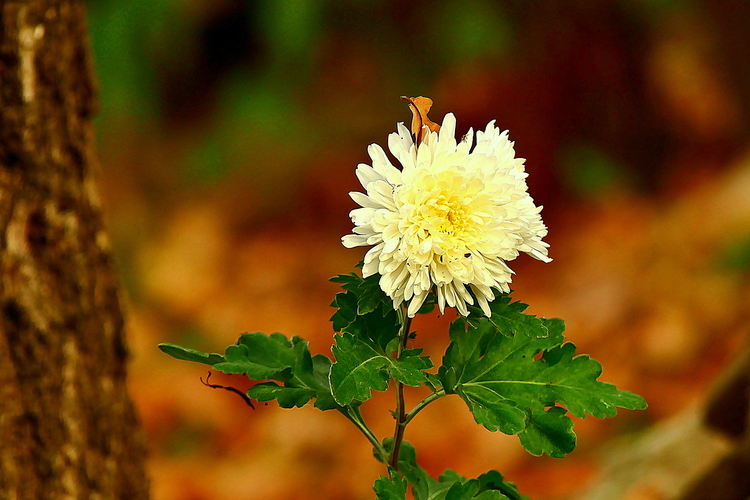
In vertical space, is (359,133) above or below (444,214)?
above

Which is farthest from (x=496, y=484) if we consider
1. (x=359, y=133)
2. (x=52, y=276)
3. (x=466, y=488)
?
(x=359, y=133)

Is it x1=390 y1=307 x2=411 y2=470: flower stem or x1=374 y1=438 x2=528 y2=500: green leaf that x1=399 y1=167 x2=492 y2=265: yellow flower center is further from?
x1=374 y1=438 x2=528 y2=500: green leaf

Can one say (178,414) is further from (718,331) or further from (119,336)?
(718,331)

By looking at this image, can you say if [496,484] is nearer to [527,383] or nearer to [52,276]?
[527,383]

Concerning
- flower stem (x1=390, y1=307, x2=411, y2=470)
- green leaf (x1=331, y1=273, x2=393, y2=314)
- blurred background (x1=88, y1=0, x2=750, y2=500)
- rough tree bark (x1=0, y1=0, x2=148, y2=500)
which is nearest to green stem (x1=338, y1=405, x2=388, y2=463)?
flower stem (x1=390, y1=307, x2=411, y2=470)

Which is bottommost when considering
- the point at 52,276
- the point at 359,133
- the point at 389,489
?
the point at 389,489

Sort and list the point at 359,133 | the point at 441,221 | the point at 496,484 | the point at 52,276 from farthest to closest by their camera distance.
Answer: the point at 359,133 → the point at 52,276 → the point at 496,484 → the point at 441,221

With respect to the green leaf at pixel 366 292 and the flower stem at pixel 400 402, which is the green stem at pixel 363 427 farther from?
the green leaf at pixel 366 292
